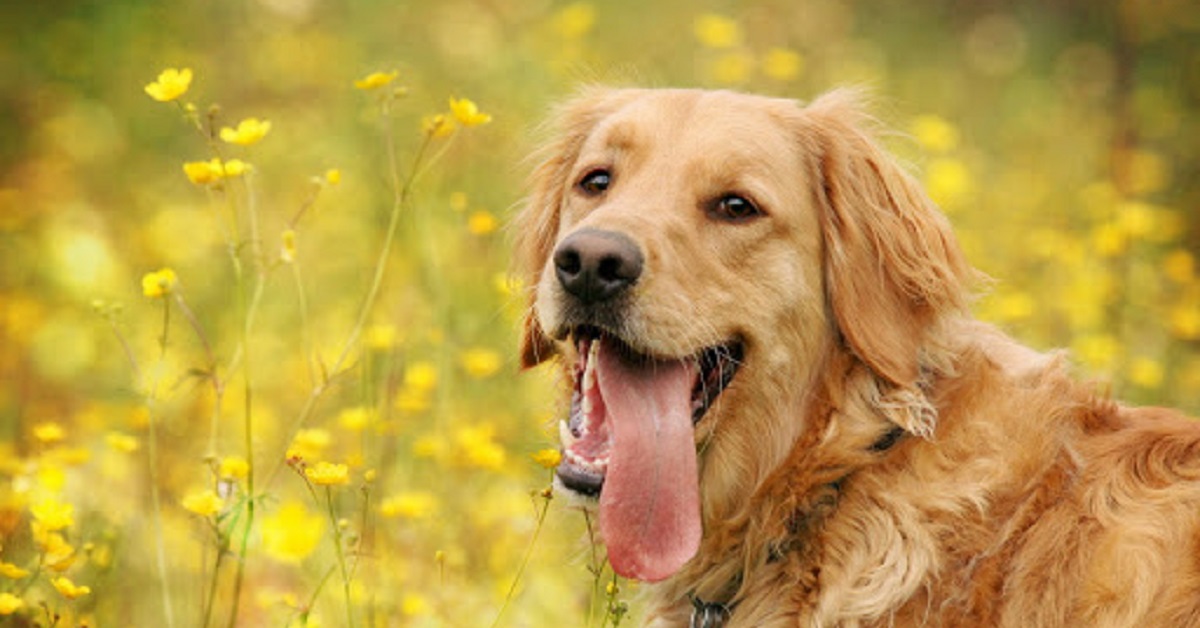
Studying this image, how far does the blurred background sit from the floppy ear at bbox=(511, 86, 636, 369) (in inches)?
4.5

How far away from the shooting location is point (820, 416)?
3484 mm

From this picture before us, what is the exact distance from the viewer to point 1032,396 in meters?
3.41

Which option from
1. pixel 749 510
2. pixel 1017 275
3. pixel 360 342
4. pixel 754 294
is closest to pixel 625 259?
pixel 754 294

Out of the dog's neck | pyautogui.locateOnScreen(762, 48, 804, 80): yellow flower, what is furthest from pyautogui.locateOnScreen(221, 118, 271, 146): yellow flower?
pyautogui.locateOnScreen(762, 48, 804, 80): yellow flower

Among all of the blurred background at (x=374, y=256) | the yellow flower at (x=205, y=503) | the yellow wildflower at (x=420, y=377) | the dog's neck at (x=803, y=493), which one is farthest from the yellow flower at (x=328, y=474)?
the yellow wildflower at (x=420, y=377)

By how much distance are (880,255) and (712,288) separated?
50cm

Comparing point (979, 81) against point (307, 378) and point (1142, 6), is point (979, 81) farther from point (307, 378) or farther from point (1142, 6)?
point (307, 378)

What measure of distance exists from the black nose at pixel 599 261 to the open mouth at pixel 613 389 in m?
0.16

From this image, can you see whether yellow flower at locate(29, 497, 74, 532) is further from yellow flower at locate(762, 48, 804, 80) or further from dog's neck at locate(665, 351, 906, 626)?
yellow flower at locate(762, 48, 804, 80)

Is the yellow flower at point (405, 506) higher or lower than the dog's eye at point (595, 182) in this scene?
lower

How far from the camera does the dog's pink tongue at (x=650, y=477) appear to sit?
10.9 feet

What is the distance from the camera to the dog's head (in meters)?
3.34

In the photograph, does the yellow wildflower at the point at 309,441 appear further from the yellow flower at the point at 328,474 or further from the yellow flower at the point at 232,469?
the yellow flower at the point at 328,474

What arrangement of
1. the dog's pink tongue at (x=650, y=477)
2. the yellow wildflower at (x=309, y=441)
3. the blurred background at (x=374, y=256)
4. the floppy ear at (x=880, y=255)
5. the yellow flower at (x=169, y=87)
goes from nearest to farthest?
1. the yellow flower at (x=169, y=87)
2. the dog's pink tongue at (x=650, y=477)
3. the floppy ear at (x=880, y=255)
4. the yellow wildflower at (x=309, y=441)
5. the blurred background at (x=374, y=256)
